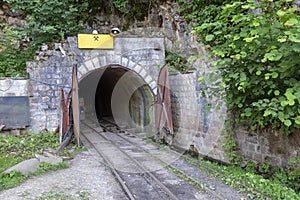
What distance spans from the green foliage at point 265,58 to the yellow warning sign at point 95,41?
5.38 m

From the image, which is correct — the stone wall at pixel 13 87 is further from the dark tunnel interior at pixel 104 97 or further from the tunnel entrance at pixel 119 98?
the dark tunnel interior at pixel 104 97

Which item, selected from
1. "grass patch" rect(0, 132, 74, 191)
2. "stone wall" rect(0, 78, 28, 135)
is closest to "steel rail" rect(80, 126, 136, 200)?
"grass patch" rect(0, 132, 74, 191)

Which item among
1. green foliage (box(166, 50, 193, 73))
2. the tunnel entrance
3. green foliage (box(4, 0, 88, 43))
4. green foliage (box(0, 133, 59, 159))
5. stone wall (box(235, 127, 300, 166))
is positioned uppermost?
green foliage (box(4, 0, 88, 43))

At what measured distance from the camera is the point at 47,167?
18.5ft

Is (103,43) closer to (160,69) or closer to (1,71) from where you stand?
(160,69)

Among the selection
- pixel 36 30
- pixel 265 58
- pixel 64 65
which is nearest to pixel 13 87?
pixel 64 65

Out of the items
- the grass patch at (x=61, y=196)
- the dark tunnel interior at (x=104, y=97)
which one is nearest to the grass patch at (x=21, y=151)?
the grass patch at (x=61, y=196)

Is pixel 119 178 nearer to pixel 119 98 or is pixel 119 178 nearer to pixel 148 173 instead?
pixel 148 173

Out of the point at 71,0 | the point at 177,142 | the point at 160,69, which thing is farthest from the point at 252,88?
the point at 71,0

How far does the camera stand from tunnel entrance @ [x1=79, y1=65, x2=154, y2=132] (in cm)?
1020

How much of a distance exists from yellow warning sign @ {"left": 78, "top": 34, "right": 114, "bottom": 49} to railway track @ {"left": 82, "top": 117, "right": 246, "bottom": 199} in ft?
11.1

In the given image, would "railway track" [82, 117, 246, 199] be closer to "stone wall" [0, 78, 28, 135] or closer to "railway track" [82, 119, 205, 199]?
"railway track" [82, 119, 205, 199]

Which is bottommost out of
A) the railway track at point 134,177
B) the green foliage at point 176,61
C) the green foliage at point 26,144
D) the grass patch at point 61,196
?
the railway track at point 134,177

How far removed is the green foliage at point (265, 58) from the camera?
11.4 ft
